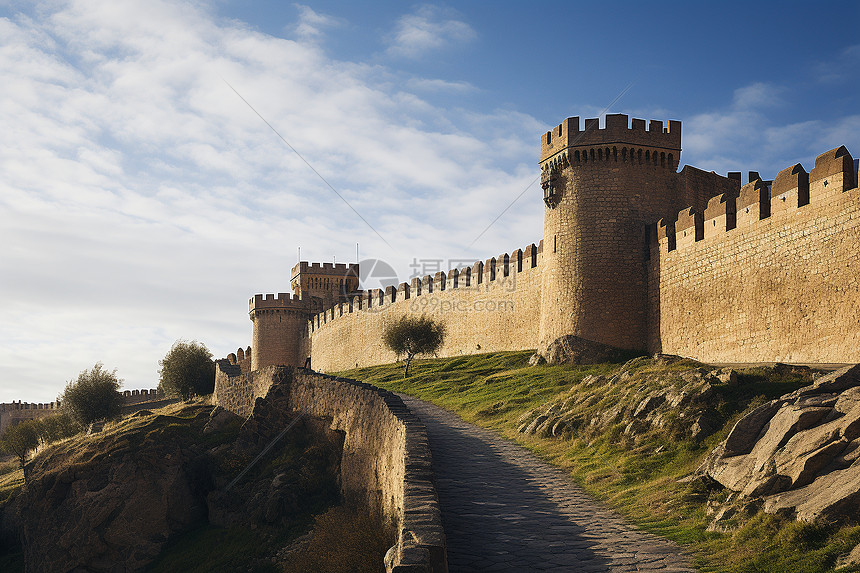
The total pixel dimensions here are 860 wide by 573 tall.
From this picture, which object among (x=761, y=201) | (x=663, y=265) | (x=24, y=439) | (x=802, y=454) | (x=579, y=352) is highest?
(x=761, y=201)

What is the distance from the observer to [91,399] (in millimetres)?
44469

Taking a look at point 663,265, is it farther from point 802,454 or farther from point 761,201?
point 802,454

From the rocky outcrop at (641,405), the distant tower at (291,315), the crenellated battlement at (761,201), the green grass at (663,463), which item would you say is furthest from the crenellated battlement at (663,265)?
the distant tower at (291,315)

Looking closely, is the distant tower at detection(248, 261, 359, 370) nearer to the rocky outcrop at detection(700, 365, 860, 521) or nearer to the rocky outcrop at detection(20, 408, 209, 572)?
the rocky outcrop at detection(20, 408, 209, 572)

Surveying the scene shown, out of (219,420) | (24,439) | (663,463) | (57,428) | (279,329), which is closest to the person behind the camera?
(663,463)

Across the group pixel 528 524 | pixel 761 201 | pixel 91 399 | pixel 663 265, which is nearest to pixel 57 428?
pixel 91 399

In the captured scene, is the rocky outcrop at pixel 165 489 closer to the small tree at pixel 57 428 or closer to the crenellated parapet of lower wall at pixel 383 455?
the crenellated parapet of lower wall at pixel 383 455

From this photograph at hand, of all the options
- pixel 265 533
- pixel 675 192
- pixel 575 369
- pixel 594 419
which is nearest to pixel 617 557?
pixel 594 419

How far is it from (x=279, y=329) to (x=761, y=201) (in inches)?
1597

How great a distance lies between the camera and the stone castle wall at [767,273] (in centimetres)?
1938

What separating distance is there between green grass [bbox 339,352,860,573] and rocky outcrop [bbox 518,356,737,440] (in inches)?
3.6

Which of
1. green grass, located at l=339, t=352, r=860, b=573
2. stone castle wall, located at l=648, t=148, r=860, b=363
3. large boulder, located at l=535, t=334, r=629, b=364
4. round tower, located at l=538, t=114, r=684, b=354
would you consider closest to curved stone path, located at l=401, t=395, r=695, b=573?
green grass, located at l=339, t=352, r=860, b=573

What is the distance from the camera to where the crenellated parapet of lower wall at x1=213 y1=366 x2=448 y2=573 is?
7836mm

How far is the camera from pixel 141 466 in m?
21.3
